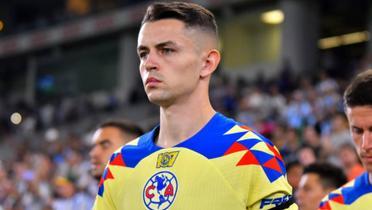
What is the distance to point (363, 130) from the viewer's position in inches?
153

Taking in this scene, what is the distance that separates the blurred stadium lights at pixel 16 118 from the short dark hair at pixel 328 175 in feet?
77.2

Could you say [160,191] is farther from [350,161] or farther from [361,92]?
[350,161]

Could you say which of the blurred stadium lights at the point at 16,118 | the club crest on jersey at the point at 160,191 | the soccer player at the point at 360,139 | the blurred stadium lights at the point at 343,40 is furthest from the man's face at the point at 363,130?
the blurred stadium lights at the point at 16,118

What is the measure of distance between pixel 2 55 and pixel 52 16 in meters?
2.76

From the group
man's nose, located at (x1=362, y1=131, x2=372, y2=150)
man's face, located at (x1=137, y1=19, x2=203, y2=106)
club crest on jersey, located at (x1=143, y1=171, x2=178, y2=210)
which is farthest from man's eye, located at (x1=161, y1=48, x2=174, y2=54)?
man's nose, located at (x1=362, y1=131, x2=372, y2=150)

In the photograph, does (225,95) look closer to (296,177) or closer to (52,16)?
(296,177)

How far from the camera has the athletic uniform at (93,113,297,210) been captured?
9.70 feet

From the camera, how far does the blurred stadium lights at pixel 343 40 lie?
2556 cm

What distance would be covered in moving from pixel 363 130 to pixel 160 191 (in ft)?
4.18

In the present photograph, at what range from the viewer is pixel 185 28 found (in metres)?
3.17

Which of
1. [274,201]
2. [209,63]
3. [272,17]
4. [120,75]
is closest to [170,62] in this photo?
[209,63]

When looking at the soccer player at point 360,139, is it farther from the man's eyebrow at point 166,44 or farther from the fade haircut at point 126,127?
the fade haircut at point 126,127

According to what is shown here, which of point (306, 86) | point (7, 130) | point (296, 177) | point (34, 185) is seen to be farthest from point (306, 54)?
point (296, 177)

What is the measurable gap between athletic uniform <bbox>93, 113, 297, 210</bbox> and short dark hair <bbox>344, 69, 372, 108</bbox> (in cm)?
101
